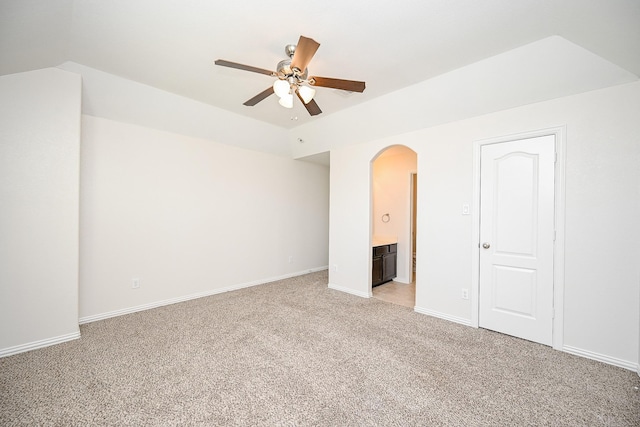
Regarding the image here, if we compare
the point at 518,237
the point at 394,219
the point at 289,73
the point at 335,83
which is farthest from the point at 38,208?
the point at 394,219

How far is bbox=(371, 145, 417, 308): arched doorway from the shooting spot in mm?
4613

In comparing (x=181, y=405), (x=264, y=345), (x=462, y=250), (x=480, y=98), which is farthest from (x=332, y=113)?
(x=181, y=405)

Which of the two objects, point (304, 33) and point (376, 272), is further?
point (376, 272)

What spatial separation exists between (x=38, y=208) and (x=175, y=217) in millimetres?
1382

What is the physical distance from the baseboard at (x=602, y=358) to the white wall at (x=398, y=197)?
2.60 meters

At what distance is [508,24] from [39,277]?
4609 millimetres

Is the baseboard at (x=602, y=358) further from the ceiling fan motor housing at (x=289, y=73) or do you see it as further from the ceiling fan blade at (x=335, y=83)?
the ceiling fan motor housing at (x=289, y=73)

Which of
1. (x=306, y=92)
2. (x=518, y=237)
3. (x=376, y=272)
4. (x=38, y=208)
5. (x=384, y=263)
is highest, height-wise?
(x=306, y=92)

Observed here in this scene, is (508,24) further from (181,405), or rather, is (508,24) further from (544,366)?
(181,405)

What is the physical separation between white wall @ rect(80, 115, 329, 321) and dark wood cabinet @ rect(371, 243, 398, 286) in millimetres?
1629

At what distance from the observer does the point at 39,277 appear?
96.8 inches

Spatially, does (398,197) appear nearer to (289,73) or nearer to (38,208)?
(289,73)

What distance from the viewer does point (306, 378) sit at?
2.01 meters

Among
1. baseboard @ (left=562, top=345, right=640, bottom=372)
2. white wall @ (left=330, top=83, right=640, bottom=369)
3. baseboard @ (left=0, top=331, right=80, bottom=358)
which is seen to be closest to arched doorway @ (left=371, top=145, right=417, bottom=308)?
white wall @ (left=330, top=83, right=640, bottom=369)
